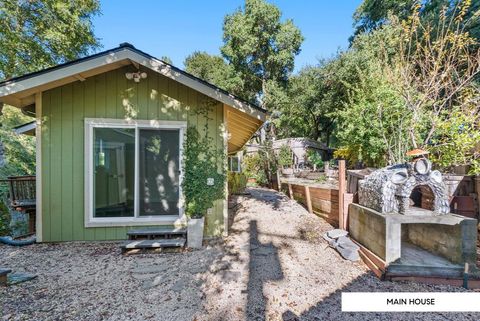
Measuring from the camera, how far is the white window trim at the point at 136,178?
4.49m

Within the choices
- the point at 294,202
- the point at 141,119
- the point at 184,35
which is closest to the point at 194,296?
the point at 141,119

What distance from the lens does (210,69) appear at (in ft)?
76.3

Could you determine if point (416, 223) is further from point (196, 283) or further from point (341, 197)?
point (196, 283)

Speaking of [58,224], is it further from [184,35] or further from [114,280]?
[184,35]

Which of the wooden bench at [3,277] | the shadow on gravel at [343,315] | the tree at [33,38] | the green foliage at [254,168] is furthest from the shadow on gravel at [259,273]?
the green foliage at [254,168]

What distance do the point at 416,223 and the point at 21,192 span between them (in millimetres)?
7609

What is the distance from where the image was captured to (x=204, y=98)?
15.6 ft

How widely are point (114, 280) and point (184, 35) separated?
502 inches

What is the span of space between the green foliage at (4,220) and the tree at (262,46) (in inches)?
526

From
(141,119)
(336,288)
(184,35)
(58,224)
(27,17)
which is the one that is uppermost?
(184,35)

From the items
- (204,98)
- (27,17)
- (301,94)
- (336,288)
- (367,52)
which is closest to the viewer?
(336,288)

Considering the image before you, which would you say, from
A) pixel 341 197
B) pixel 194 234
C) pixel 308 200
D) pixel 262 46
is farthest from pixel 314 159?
pixel 194 234

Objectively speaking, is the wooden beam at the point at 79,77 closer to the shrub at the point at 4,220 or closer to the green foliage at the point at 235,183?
the shrub at the point at 4,220

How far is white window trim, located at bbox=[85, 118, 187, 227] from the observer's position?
449 cm
